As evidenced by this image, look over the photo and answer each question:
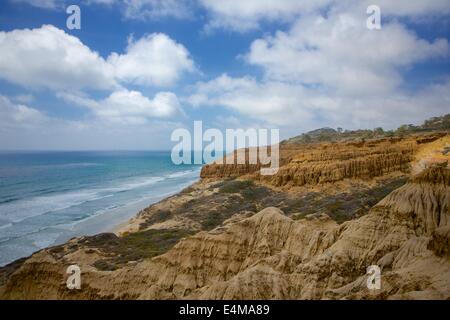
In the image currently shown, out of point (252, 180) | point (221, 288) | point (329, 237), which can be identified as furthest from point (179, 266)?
point (252, 180)

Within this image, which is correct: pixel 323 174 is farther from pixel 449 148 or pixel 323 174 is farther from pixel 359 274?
pixel 359 274
